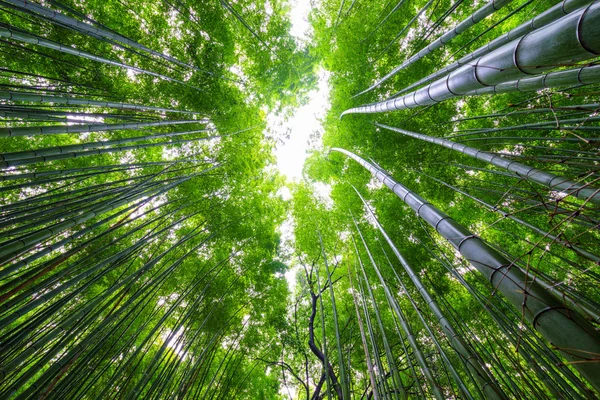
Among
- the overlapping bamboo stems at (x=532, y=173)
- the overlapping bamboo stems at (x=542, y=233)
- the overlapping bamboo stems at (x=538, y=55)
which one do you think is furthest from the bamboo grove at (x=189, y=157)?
the overlapping bamboo stems at (x=532, y=173)

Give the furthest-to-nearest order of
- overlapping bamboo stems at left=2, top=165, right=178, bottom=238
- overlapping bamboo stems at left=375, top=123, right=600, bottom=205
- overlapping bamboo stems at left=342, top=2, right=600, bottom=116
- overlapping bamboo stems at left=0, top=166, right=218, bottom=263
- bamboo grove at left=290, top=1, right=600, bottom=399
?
bamboo grove at left=290, top=1, right=600, bottom=399 < overlapping bamboo stems at left=375, top=123, right=600, bottom=205 < overlapping bamboo stems at left=2, top=165, right=178, bottom=238 < overlapping bamboo stems at left=0, top=166, right=218, bottom=263 < overlapping bamboo stems at left=342, top=2, right=600, bottom=116

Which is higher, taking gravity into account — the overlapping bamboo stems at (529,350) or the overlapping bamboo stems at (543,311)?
the overlapping bamboo stems at (543,311)

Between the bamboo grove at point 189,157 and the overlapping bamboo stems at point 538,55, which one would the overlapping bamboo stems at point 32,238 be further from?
the overlapping bamboo stems at point 538,55

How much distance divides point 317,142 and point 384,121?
262 centimetres

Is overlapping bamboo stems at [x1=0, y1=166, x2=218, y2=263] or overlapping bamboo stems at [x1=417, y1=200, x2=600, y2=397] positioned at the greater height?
overlapping bamboo stems at [x1=0, y1=166, x2=218, y2=263]

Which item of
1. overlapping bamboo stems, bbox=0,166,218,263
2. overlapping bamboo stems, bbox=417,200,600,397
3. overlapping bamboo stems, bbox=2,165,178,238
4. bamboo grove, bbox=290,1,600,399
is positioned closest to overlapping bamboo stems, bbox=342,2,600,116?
overlapping bamboo stems, bbox=417,200,600,397

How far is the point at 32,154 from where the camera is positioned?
1.98 m

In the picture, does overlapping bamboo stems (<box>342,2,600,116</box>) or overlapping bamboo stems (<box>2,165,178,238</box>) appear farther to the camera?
overlapping bamboo stems (<box>2,165,178,238</box>)

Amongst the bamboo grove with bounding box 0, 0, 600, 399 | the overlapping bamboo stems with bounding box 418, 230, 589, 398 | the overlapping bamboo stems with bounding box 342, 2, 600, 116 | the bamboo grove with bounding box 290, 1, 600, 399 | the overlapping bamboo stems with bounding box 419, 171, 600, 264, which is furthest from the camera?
the bamboo grove with bounding box 0, 0, 600, 399

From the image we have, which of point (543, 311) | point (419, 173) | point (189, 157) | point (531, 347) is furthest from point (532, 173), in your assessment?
point (189, 157)

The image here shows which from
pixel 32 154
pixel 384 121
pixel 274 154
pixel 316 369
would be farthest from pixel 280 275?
pixel 32 154

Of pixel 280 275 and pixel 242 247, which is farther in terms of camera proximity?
pixel 280 275

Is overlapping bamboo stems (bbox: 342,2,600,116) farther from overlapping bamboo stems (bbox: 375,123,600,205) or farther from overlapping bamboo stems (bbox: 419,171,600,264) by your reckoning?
overlapping bamboo stems (bbox: 375,123,600,205)

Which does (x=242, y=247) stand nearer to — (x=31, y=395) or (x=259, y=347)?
(x=259, y=347)
